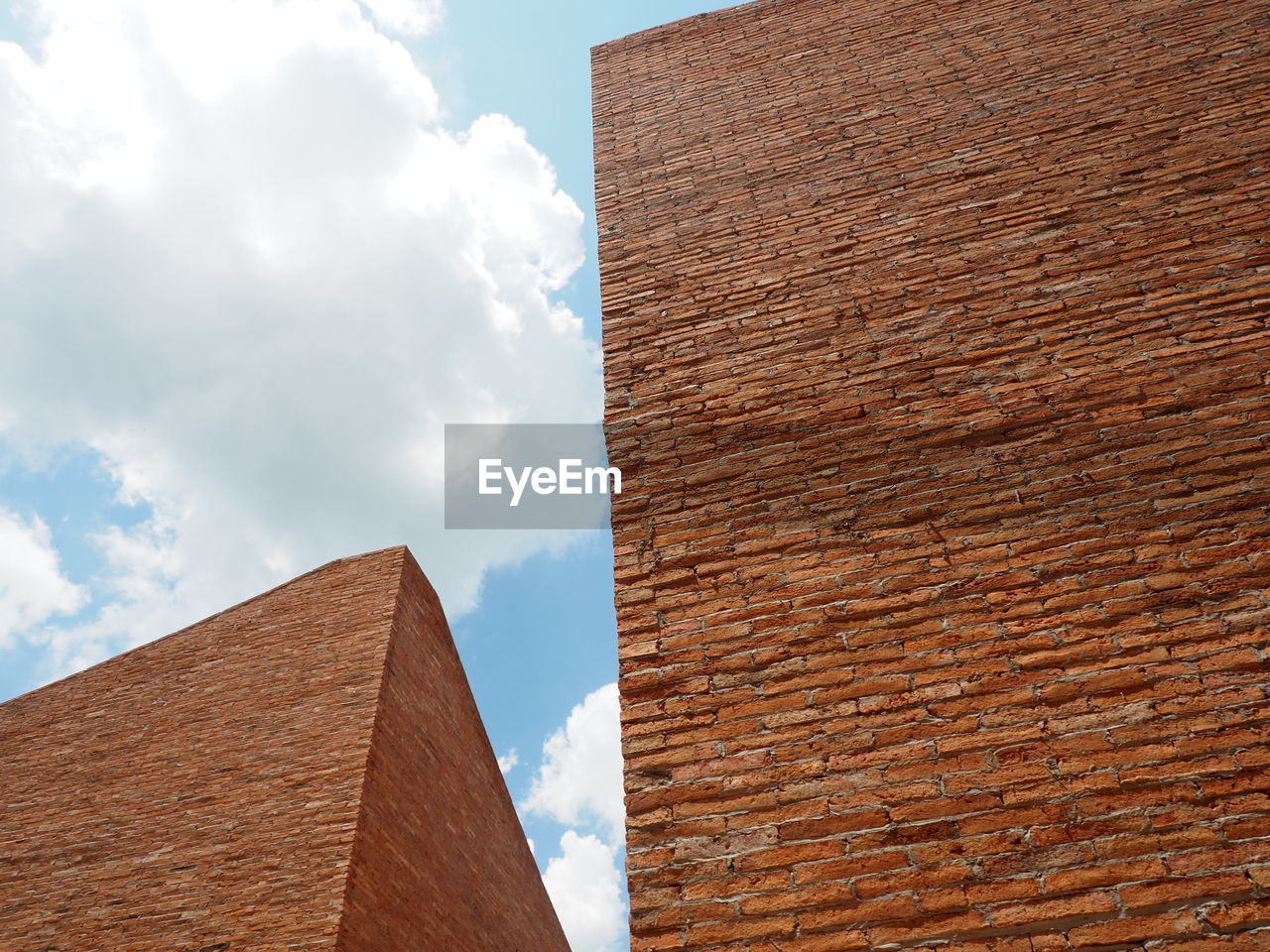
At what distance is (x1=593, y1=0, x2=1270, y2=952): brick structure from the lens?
2.37m

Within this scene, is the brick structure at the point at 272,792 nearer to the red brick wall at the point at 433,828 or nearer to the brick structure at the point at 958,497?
the red brick wall at the point at 433,828

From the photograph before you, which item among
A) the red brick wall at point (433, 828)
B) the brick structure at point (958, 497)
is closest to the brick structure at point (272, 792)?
the red brick wall at point (433, 828)

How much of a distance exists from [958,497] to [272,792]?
554 centimetres

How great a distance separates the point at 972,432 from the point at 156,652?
794 cm

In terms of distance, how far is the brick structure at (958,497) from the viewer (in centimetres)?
237

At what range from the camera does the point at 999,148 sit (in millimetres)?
4262

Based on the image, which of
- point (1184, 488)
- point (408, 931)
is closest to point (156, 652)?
point (408, 931)

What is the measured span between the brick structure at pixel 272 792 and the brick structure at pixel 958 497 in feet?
12.8

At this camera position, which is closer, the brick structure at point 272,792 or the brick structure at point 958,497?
the brick structure at point 958,497

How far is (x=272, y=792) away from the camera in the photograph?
626 cm

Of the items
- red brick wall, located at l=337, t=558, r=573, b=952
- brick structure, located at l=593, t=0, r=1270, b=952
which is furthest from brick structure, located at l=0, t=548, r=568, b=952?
brick structure, located at l=593, t=0, r=1270, b=952

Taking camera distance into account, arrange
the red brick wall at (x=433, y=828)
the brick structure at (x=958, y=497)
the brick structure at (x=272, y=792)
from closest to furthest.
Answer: the brick structure at (x=958, y=497) → the brick structure at (x=272, y=792) → the red brick wall at (x=433, y=828)

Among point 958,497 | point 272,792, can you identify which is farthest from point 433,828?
point 958,497

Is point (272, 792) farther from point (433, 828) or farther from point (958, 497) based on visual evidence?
point (958, 497)
